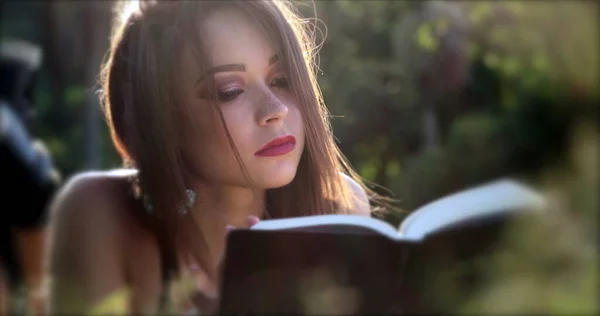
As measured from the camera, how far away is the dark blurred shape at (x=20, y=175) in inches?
64.6

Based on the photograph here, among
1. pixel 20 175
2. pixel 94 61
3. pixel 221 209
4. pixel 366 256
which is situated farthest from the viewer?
pixel 20 175

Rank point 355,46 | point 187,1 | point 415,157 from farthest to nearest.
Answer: point 415,157, point 355,46, point 187,1

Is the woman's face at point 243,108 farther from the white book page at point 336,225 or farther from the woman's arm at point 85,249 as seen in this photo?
the white book page at point 336,225

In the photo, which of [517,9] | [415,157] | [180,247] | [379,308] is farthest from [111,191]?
[517,9]

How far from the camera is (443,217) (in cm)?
83

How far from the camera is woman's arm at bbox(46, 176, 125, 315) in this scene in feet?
3.94

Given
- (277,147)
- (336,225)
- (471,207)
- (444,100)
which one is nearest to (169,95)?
(277,147)

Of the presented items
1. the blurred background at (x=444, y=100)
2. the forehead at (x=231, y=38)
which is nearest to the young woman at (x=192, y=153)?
the forehead at (x=231, y=38)

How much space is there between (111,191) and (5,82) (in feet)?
2.00

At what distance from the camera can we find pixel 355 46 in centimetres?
157

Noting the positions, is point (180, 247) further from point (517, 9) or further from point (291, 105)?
point (517, 9)

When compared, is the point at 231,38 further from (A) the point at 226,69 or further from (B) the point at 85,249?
(B) the point at 85,249

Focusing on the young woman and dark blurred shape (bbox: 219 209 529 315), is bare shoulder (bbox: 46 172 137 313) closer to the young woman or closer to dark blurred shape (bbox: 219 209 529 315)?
the young woman

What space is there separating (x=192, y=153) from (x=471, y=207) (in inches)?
20.8
